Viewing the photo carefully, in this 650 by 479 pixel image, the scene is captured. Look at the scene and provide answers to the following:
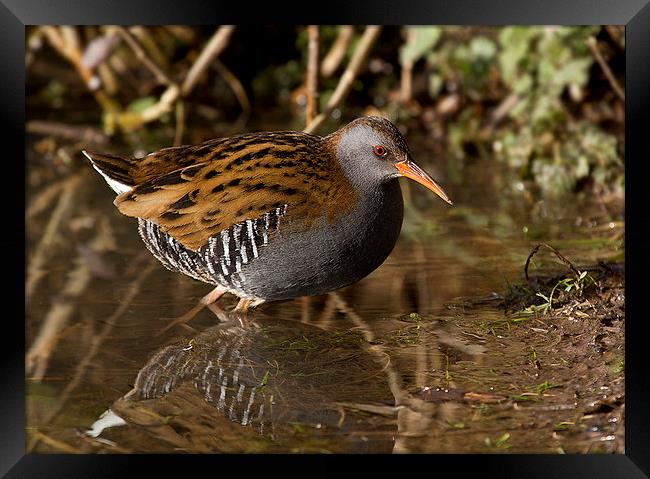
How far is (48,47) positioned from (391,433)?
24.7 feet

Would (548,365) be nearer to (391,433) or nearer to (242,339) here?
(391,433)

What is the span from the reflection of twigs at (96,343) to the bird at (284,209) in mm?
353

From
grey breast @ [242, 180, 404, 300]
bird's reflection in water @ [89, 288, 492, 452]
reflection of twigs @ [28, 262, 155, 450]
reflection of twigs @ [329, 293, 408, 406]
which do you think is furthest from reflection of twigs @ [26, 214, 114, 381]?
reflection of twigs @ [329, 293, 408, 406]

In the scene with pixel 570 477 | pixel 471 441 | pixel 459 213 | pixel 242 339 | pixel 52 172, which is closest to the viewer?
pixel 570 477

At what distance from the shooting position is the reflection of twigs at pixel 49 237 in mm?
5304

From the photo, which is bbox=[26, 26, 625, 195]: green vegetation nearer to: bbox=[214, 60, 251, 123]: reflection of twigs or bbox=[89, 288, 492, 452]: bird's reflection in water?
bbox=[214, 60, 251, 123]: reflection of twigs

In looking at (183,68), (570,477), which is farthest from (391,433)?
(183,68)

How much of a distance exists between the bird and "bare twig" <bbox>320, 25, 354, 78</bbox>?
3.74m

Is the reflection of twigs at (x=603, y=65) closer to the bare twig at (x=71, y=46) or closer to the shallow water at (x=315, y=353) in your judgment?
the shallow water at (x=315, y=353)

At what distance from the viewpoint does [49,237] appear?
238 inches
